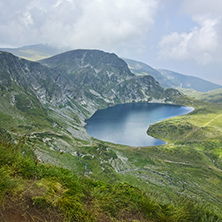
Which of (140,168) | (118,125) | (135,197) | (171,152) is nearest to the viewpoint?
(135,197)

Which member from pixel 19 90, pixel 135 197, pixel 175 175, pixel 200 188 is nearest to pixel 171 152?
pixel 175 175

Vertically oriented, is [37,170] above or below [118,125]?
above

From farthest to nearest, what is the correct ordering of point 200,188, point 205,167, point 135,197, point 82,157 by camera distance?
point 205,167
point 82,157
point 200,188
point 135,197

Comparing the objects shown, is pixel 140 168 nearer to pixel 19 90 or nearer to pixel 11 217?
pixel 11 217

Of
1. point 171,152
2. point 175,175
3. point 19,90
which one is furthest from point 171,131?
point 19,90

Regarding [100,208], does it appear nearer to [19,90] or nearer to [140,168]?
[140,168]

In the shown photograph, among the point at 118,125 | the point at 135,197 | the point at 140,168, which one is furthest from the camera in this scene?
the point at 118,125

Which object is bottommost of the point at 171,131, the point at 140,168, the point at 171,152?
the point at 140,168

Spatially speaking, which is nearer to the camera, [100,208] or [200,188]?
[100,208]

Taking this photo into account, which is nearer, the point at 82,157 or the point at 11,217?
the point at 11,217
